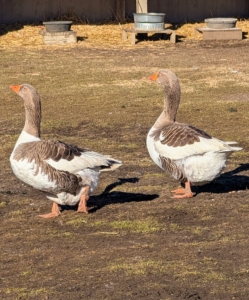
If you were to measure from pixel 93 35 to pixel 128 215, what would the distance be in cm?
1631

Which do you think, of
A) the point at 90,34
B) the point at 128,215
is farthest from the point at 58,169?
the point at 90,34

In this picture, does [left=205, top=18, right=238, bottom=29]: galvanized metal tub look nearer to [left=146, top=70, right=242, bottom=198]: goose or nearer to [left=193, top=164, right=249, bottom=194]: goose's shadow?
[left=193, top=164, right=249, bottom=194]: goose's shadow

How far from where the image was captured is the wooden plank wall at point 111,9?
2517 cm

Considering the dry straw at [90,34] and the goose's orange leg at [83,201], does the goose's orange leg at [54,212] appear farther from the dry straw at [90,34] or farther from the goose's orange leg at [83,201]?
the dry straw at [90,34]

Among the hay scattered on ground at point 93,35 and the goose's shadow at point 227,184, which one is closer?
the goose's shadow at point 227,184

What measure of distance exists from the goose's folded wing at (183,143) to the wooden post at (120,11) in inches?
692

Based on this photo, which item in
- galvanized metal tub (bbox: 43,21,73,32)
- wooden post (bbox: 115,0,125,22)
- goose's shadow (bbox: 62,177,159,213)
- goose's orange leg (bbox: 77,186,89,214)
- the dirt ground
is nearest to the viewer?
the dirt ground

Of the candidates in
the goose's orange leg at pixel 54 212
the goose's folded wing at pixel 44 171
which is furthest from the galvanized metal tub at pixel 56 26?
the goose's folded wing at pixel 44 171

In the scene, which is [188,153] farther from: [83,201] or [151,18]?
[151,18]

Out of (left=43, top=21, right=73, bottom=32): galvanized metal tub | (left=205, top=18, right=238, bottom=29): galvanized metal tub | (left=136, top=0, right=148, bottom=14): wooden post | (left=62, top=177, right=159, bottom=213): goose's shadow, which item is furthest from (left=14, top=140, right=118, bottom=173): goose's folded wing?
(left=136, top=0, right=148, bottom=14): wooden post

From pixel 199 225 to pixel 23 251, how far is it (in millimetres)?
1791

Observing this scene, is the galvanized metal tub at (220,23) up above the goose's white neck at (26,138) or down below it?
below

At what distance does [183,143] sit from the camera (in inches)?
319

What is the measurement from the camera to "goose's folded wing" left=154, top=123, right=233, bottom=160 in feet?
26.1
